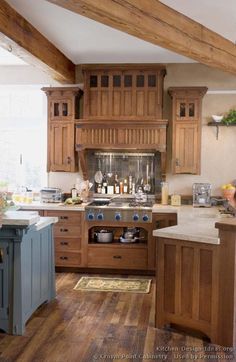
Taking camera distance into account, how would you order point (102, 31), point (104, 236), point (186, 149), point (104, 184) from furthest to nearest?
point (104, 184)
point (186, 149)
point (104, 236)
point (102, 31)

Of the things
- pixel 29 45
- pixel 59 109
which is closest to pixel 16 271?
pixel 29 45

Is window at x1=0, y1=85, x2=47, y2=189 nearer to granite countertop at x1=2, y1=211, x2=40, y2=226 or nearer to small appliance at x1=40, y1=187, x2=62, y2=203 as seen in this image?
small appliance at x1=40, y1=187, x2=62, y2=203

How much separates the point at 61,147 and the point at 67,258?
5.11 feet

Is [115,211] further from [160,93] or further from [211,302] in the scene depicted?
[211,302]

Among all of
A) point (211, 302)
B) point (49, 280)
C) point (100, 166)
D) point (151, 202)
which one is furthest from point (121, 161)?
point (211, 302)

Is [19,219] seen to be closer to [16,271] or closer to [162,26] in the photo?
[16,271]

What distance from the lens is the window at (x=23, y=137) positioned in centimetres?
646

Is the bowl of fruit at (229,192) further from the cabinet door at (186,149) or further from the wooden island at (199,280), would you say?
the wooden island at (199,280)

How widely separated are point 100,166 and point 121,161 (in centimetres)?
32

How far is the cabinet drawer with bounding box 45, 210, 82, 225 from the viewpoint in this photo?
571cm

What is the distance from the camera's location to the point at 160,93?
5875 mm

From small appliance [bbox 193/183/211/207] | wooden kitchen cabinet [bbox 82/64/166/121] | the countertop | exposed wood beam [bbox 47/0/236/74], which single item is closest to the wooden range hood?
wooden kitchen cabinet [bbox 82/64/166/121]

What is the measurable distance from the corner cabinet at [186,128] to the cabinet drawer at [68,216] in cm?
146

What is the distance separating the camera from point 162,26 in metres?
3.64
